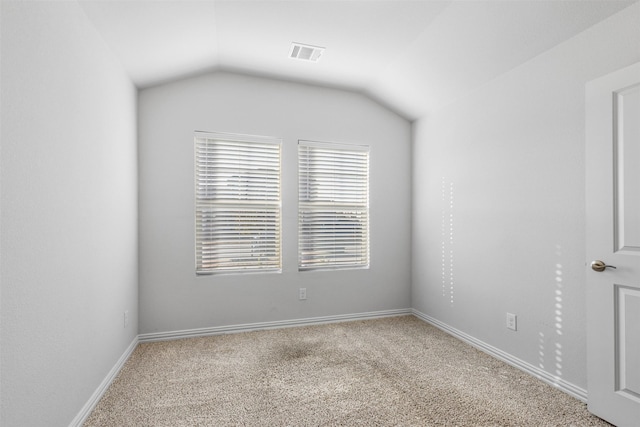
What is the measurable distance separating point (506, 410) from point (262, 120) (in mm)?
3067

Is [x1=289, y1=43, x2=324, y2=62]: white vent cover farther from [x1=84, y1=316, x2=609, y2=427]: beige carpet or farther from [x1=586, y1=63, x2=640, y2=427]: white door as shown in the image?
[x1=84, y1=316, x2=609, y2=427]: beige carpet

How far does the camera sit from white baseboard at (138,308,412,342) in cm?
309

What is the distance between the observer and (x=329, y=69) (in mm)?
3148

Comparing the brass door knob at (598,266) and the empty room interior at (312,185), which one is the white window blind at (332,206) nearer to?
the empty room interior at (312,185)

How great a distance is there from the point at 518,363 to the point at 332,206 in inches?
85.7

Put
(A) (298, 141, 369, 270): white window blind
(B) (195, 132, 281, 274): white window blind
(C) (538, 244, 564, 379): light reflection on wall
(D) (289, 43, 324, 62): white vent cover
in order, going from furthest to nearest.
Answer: (A) (298, 141, 369, 270): white window blind, (B) (195, 132, 281, 274): white window blind, (D) (289, 43, 324, 62): white vent cover, (C) (538, 244, 564, 379): light reflection on wall

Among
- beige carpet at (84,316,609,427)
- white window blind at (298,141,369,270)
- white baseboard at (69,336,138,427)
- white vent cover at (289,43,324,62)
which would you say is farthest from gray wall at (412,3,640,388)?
white baseboard at (69,336,138,427)

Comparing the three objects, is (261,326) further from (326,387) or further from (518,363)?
(518,363)

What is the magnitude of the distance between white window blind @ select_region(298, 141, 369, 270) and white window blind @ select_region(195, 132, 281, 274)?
0.98 feet

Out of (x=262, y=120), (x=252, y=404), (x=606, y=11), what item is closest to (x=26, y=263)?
(x=252, y=404)

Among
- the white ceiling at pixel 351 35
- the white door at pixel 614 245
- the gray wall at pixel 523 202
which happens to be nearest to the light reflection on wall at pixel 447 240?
the gray wall at pixel 523 202

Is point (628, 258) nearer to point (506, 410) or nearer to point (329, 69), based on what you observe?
point (506, 410)

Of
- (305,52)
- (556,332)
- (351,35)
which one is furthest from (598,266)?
(305,52)

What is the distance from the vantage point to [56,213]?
162 centimetres
